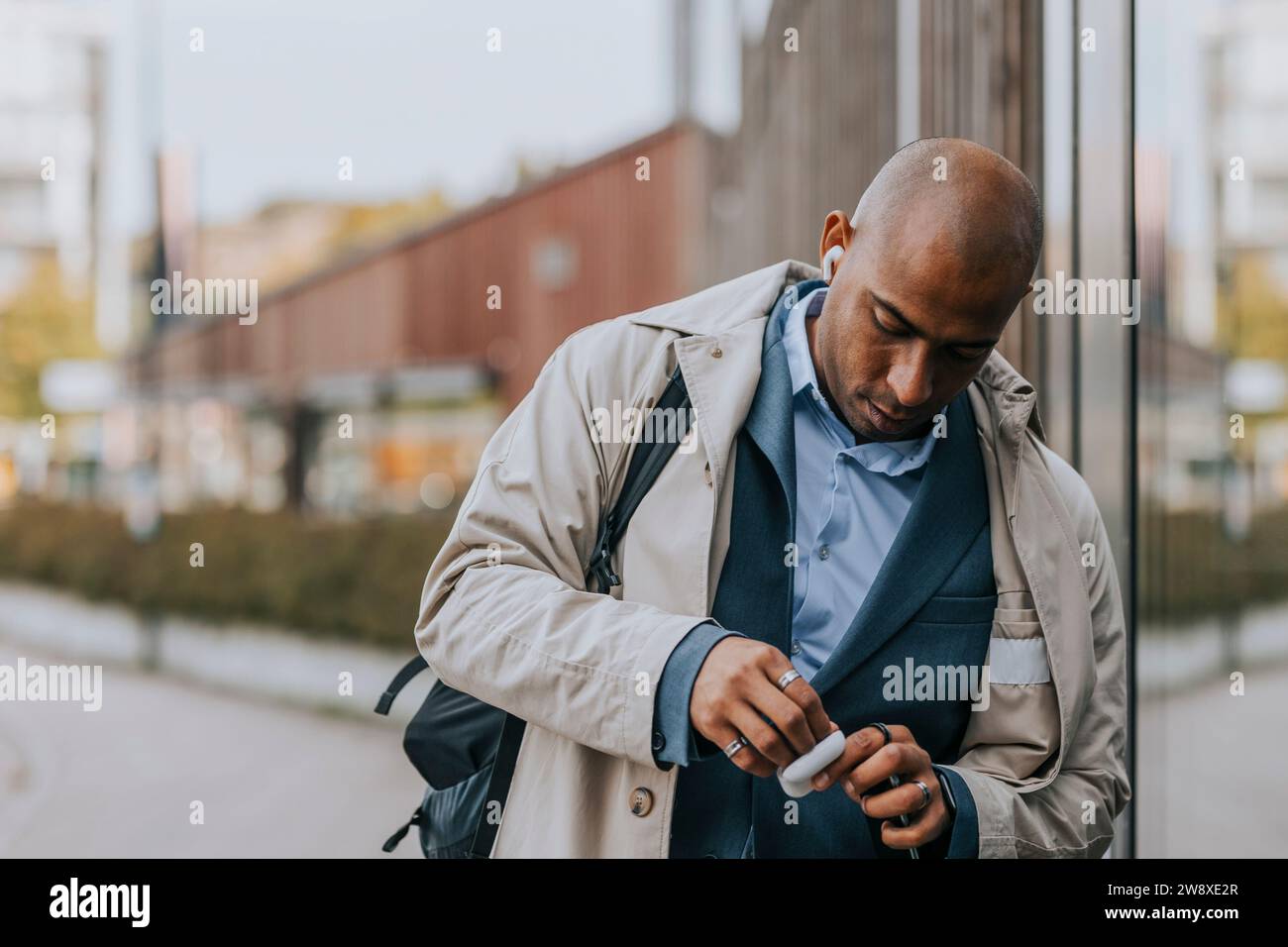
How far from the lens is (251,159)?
6777 millimetres

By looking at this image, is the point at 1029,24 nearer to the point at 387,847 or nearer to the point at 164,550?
the point at 387,847

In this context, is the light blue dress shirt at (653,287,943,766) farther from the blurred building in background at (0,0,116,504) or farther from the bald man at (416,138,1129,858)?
the blurred building in background at (0,0,116,504)

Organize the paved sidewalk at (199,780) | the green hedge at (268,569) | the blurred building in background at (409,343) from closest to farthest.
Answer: the paved sidewalk at (199,780), the green hedge at (268,569), the blurred building in background at (409,343)

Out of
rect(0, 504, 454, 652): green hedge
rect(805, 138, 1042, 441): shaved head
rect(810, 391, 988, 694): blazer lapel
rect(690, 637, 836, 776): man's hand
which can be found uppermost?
rect(805, 138, 1042, 441): shaved head

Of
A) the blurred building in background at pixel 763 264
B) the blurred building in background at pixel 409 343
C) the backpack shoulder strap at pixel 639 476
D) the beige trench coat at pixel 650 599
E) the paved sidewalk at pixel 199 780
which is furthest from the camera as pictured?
the blurred building in background at pixel 409 343

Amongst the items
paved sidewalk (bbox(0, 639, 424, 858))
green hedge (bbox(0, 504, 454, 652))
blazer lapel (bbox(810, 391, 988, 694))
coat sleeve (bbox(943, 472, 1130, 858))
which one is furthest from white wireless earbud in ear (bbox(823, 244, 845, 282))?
green hedge (bbox(0, 504, 454, 652))

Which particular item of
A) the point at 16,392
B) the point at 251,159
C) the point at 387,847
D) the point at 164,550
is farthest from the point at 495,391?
the point at 16,392

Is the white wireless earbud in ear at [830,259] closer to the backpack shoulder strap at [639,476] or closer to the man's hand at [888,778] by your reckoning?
the backpack shoulder strap at [639,476]

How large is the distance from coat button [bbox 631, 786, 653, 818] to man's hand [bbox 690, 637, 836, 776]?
0.18 m

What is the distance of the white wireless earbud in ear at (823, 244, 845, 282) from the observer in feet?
5.27

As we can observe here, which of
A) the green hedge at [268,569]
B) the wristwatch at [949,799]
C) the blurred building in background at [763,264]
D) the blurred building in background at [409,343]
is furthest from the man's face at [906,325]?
the blurred building in background at [409,343]

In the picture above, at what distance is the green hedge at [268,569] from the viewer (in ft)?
19.7

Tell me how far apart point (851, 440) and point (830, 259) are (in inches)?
10.7
